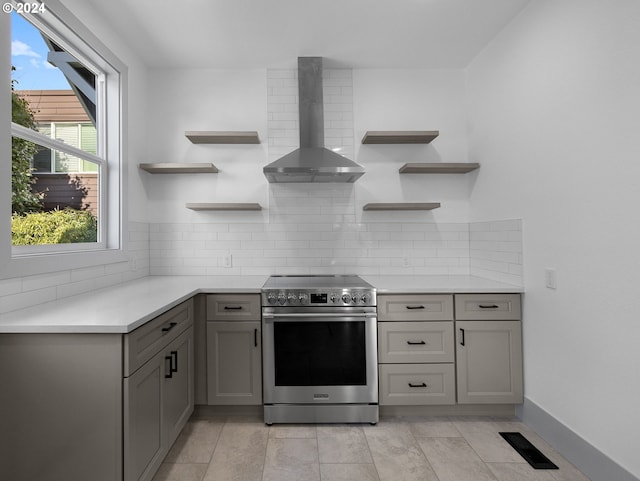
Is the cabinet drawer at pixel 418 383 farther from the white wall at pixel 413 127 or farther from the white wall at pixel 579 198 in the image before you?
the white wall at pixel 413 127

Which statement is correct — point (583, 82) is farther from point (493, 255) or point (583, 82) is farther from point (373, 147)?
point (373, 147)

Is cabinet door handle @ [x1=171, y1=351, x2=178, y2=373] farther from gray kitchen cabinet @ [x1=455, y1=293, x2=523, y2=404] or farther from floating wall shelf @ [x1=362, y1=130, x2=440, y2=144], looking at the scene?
floating wall shelf @ [x1=362, y1=130, x2=440, y2=144]

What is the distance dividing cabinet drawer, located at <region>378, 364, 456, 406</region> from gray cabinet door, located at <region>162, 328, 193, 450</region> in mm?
1313

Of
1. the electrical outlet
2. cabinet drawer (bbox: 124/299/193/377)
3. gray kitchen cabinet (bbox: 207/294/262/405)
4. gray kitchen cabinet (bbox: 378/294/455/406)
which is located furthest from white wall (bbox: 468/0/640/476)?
cabinet drawer (bbox: 124/299/193/377)

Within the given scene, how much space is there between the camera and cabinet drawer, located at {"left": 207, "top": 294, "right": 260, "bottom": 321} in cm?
246

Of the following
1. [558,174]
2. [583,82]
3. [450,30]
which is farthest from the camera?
[450,30]

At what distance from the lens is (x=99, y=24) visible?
238 cm

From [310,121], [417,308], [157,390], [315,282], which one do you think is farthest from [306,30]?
[157,390]

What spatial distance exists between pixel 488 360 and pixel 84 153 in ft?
10.3

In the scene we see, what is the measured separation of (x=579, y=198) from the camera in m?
1.89

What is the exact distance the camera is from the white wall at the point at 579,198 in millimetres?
1618

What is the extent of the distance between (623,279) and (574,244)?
1.11 feet

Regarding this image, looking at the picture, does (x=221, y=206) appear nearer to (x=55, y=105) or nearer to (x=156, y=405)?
(x=55, y=105)

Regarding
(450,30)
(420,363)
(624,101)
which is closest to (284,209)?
(420,363)
